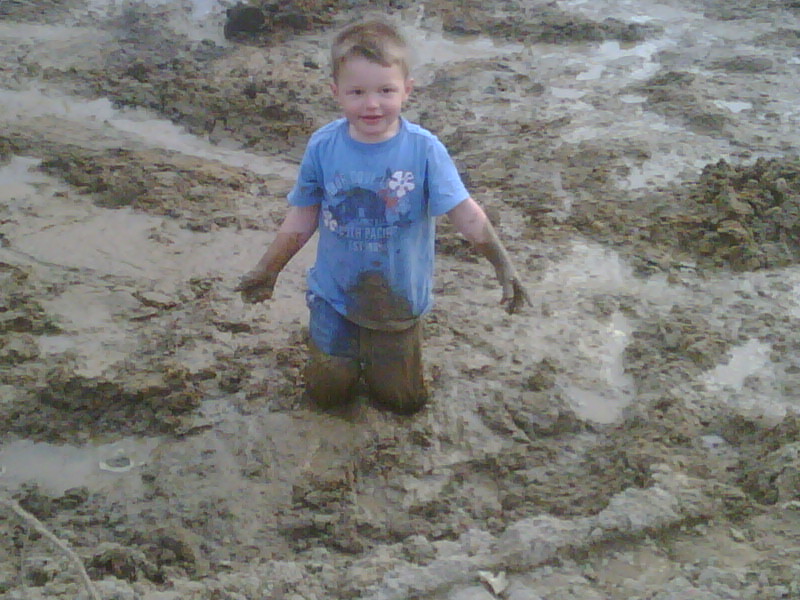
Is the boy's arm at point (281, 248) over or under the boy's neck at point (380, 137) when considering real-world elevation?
under

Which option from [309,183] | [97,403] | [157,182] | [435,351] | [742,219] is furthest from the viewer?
[157,182]

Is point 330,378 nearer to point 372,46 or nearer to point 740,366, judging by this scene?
point 372,46

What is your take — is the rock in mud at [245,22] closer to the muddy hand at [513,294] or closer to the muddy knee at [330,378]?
the muddy knee at [330,378]

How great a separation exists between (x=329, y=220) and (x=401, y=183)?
0.96ft

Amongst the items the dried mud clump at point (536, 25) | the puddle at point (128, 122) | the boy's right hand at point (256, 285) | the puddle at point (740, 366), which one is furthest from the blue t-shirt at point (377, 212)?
the dried mud clump at point (536, 25)

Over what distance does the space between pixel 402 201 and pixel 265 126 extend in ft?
10.2

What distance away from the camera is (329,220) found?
8.02 ft

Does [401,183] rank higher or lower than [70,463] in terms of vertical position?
higher

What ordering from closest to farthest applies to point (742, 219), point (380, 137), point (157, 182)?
point (380, 137)
point (742, 219)
point (157, 182)

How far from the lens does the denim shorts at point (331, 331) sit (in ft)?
8.73

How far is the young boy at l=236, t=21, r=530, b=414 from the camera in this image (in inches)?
86.3

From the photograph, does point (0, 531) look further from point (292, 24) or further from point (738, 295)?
point (292, 24)

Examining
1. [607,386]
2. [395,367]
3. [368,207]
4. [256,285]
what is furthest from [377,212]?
[607,386]

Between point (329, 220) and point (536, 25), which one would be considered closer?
point (329, 220)
